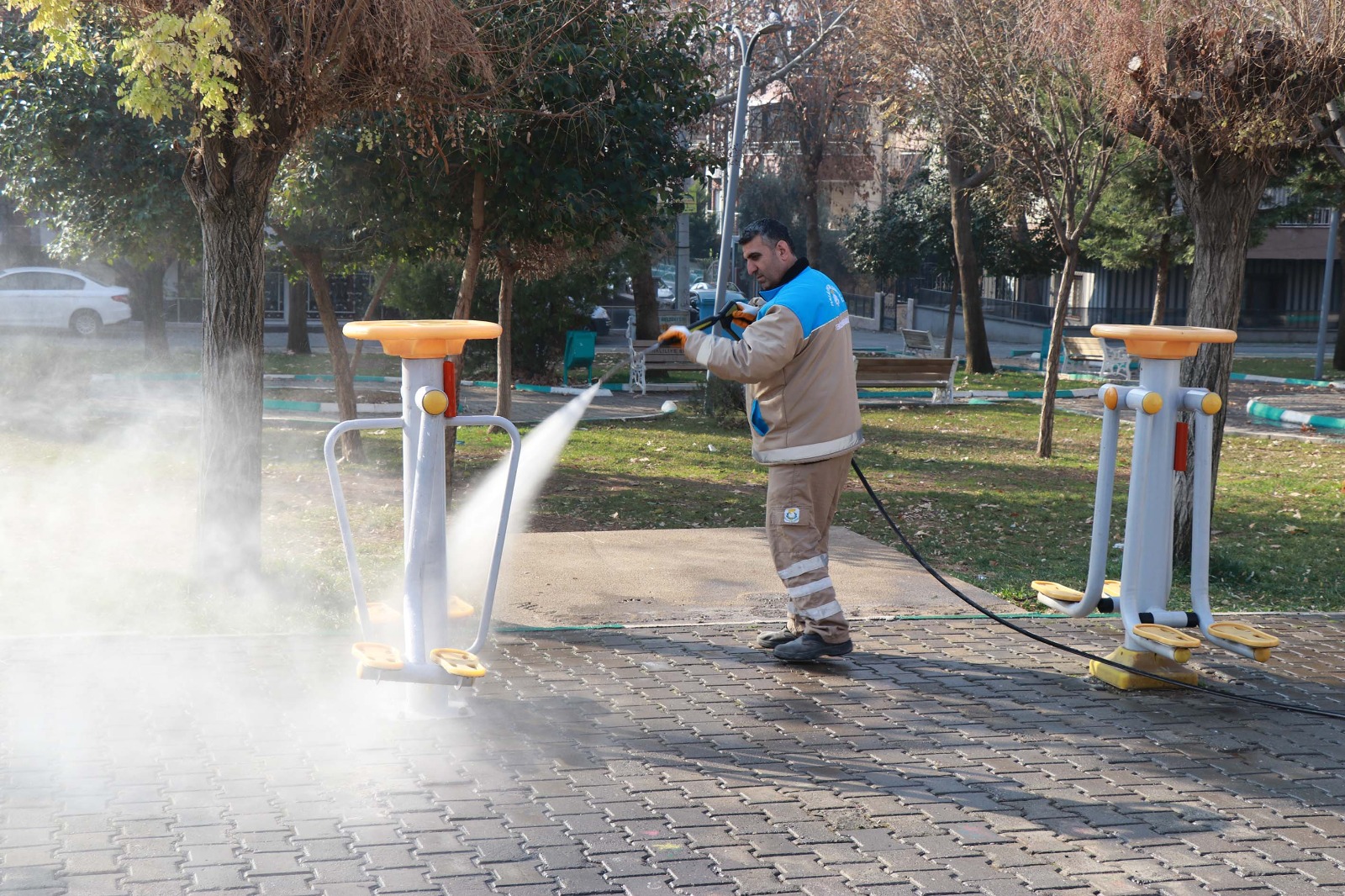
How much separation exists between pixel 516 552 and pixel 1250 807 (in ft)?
14.7

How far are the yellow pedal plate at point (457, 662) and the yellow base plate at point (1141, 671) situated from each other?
2650 millimetres

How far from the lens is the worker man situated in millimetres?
5285

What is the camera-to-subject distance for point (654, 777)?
162 inches

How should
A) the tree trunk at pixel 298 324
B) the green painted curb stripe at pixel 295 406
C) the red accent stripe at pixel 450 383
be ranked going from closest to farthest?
the red accent stripe at pixel 450 383, the green painted curb stripe at pixel 295 406, the tree trunk at pixel 298 324

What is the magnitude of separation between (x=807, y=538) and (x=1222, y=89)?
3.70 m

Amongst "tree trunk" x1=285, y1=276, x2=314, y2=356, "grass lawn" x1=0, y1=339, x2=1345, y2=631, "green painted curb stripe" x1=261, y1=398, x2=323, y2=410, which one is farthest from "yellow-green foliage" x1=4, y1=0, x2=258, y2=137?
"tree trunk" x1=285, y1=276, x2=314, y2=356

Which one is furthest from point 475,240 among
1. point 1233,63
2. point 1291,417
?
point 1291,417

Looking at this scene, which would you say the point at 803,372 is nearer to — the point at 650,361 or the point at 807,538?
the point at 807,538

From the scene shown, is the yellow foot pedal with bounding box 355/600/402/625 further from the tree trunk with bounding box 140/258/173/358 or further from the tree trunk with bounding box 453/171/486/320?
the tree trunk with bounding box 140/258/173/358

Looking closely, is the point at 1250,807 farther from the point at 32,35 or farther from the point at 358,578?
the point at 32,35

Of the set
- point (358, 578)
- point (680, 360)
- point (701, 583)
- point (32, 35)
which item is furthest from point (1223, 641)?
point (680, 360)

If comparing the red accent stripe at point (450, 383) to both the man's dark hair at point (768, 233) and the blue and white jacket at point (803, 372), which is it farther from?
the man's dark hair at point (768, 233)

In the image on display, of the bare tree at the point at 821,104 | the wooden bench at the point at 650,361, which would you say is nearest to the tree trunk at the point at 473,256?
the wooden bench at the point at 650,361

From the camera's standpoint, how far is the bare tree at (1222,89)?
672cm
